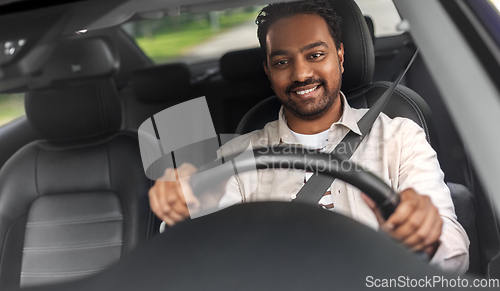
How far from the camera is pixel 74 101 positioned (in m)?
1.26

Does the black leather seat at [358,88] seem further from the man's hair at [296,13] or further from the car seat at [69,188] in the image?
the car seat at [69,188]

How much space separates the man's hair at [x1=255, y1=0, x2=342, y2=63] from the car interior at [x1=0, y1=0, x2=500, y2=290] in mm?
27

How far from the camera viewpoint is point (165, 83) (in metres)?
1.12

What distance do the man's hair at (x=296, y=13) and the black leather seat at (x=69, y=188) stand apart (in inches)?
19.5

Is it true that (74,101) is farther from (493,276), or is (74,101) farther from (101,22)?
(493,276)

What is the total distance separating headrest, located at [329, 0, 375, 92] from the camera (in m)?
1.05

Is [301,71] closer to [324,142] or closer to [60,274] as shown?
[324,142]

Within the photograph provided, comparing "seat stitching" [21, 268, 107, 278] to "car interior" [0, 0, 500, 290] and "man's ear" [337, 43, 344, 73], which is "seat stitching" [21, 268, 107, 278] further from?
"man's ear" [337, 43, 344, 73]

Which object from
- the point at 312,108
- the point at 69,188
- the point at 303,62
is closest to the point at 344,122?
the point at 312,108

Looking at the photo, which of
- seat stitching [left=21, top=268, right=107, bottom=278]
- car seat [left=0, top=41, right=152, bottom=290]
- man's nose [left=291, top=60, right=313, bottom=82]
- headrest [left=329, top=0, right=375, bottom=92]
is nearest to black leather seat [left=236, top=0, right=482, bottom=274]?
headrest [left=329, top=0, right=375, bottom=92]

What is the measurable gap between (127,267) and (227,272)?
20 cm

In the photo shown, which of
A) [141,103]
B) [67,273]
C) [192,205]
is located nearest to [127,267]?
[192,205]

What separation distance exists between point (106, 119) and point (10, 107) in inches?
10.6
